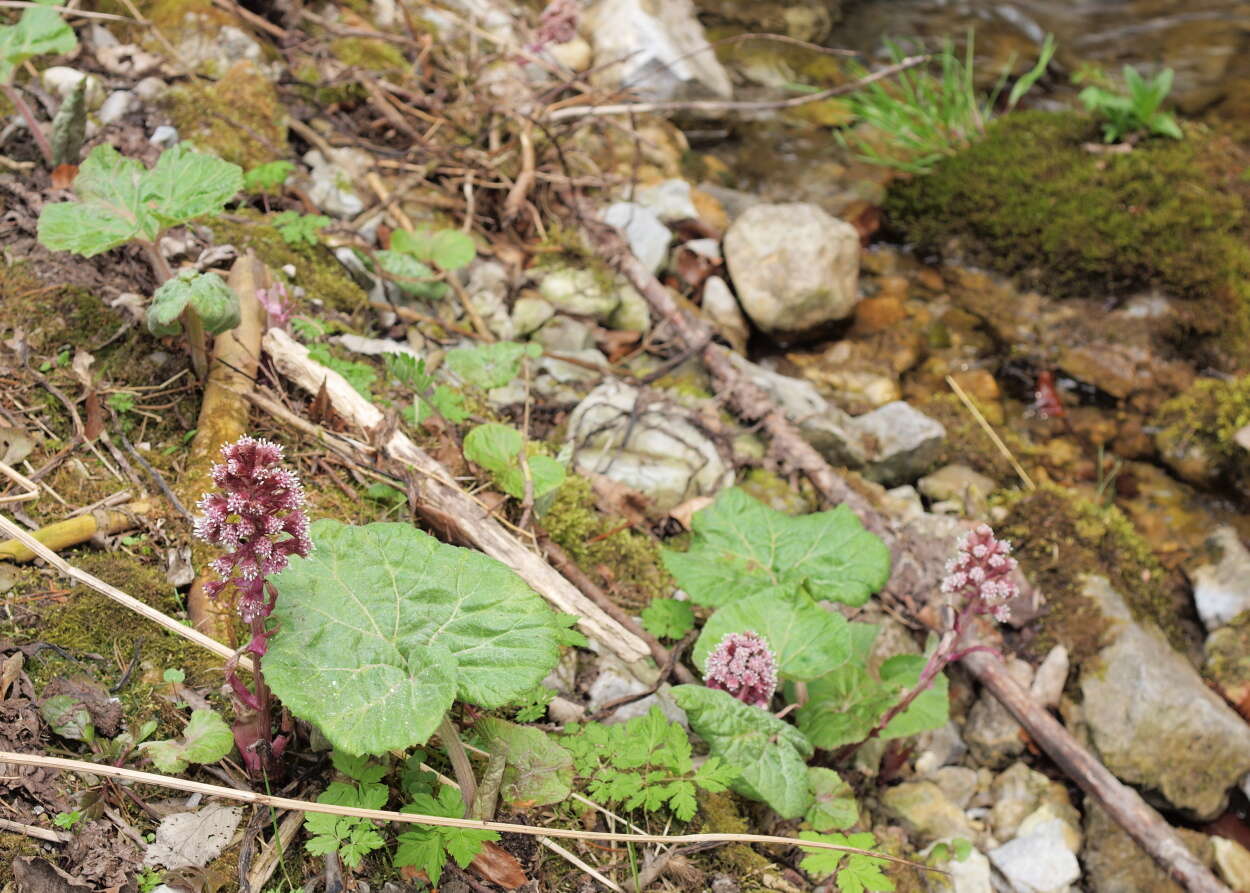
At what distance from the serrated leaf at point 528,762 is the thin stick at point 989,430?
302cm

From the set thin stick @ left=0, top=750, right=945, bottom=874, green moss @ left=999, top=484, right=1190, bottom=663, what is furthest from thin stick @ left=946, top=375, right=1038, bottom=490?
thin stick @ left=0, top=750, right=945, bottom=874

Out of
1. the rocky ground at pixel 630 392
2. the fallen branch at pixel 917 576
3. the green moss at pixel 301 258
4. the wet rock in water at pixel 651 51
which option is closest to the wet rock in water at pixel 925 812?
the rocky ground at pixel 630 392

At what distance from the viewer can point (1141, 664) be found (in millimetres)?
3434

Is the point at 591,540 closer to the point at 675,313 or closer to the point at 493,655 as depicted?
the point at 493,655

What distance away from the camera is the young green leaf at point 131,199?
8.06ft

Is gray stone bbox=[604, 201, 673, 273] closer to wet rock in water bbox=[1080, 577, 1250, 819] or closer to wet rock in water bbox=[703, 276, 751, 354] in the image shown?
wet rock in water bbox=[703, 276, 751, 354]

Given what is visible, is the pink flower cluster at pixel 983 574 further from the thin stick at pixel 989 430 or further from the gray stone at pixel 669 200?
the gray stone at pixel 669 200

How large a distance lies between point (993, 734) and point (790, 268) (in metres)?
2.63

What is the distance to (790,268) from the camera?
16.1 feet

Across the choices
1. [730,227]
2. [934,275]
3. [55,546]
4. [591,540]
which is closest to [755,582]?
[591,540]

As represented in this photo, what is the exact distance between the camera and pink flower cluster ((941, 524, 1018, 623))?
245cm

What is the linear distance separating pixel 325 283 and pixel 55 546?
1556mm

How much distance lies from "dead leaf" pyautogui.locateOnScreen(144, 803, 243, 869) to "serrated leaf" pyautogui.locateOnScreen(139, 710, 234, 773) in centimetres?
11

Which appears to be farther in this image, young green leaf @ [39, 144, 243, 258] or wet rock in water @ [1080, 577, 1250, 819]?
wet rock in water @ [1080, 577, 1250, 819]
